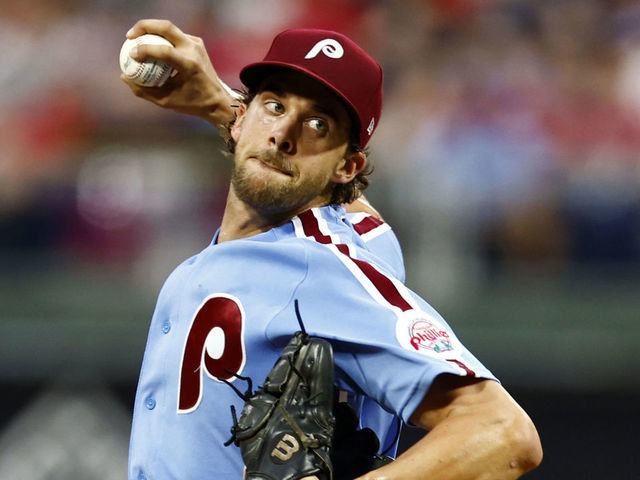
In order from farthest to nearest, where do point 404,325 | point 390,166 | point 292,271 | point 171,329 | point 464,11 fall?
point 464,11
point 390,166
point 171,329
point 292,271
point 404,325

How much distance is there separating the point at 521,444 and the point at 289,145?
35.3 inches

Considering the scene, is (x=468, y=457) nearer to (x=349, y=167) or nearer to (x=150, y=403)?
(x=150, y=403)

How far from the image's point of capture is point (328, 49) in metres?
2.23

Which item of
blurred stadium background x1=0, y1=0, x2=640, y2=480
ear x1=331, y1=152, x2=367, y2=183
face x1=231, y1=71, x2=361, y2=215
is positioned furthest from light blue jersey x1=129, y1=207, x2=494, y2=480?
blurred stadium background x1=0, y1=0, x2=640, y2=480

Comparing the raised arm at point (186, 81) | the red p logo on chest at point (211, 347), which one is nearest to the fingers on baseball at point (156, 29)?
the raised arm at point (186, 81)

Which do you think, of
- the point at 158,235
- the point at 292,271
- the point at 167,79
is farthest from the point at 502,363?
the point at 292,271

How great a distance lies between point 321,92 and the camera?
2.24m

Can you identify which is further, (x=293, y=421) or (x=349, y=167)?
(x=349, y=167)

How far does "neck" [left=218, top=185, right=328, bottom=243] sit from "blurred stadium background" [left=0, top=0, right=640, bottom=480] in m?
2.32

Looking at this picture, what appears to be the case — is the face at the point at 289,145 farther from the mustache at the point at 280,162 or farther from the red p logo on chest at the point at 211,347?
the red p logo on chest at the point at 211,347

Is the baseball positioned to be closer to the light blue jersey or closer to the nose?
the nose

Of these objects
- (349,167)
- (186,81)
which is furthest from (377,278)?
(186,81)

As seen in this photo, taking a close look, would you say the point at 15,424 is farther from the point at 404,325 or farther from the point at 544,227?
the point at 404,325

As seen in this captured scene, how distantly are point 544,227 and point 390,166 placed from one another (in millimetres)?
915
